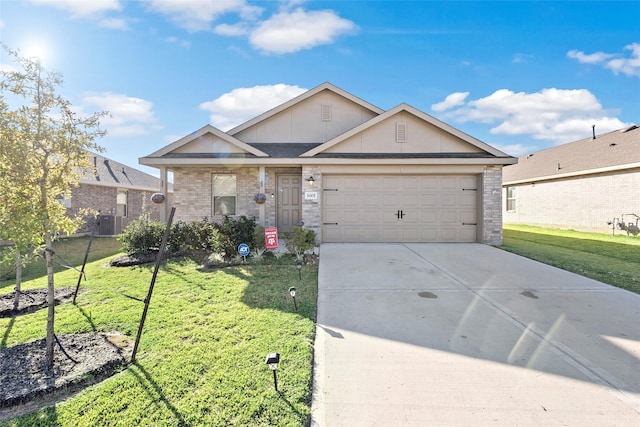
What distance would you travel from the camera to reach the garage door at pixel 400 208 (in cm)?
993

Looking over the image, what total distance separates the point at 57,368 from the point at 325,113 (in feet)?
36.7

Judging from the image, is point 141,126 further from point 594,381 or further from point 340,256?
point 594,381

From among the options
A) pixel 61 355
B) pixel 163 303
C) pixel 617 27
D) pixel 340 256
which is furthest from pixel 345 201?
pixel 617 27

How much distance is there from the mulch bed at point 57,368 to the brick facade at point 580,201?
18833mm

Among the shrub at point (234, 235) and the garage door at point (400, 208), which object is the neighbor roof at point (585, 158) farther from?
the shrub at point (234, 235)

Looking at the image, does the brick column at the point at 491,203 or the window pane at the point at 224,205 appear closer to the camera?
the brick column at the point at 491,203

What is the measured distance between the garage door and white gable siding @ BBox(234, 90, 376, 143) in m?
2.96

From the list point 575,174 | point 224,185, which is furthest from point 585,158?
point 224,185

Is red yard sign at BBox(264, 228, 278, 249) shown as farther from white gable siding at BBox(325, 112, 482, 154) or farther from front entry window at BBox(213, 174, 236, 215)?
white gable siding at BBox(325, 112, 482, 154)

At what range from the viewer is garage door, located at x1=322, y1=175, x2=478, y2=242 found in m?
9.93

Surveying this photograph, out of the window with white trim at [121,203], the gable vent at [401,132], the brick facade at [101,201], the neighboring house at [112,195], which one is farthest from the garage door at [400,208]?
the window with white trim at [121,203]

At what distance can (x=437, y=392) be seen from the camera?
2.45 metres

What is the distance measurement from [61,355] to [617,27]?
64.1 feet

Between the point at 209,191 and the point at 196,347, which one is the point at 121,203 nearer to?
the point at 209,191
